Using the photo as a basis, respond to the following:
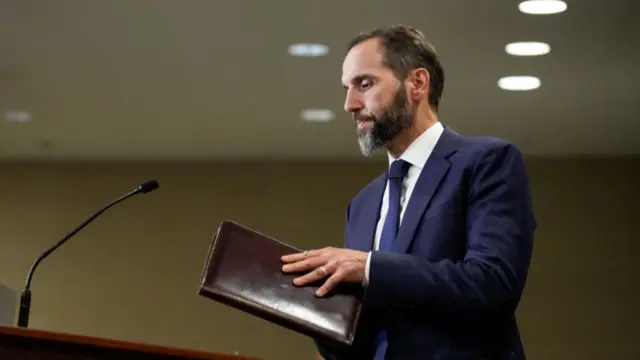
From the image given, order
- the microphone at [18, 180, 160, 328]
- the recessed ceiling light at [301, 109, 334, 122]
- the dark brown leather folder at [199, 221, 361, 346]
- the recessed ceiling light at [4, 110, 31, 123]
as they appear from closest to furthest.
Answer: the dark brown leather folder at [199, 221, 361, 346]
the microphone at [18, 180, 160, 328]
the recessed ceiling light at [301, 109, 334, 122]
the recessed ceiling light at [4, 110, 31, 123]

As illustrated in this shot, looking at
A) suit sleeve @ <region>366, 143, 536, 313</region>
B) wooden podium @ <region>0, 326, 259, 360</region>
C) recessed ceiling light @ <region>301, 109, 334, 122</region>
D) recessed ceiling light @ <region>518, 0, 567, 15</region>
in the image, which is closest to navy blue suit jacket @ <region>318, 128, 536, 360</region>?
suit sleeve @ <region>366, 143, 536, 313</region>

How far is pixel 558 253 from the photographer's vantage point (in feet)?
24.3

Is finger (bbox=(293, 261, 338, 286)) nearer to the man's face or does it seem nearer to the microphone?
the man's face

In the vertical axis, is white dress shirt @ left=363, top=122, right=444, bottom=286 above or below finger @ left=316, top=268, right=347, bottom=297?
above

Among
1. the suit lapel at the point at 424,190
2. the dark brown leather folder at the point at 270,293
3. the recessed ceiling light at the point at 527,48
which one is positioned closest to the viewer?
the dark brown leather folder at the point at 270,293

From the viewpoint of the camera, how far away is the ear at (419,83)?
2.14m

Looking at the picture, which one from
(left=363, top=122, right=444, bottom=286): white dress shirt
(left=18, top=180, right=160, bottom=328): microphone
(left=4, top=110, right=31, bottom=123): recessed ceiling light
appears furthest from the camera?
(left=4, top=110, right=31, bottom=123): recessed ceiling light

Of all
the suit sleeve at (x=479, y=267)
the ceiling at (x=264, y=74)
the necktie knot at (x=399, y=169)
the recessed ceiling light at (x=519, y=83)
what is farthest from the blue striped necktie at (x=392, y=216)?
the recessed ceiling light at (x=519, y=83)

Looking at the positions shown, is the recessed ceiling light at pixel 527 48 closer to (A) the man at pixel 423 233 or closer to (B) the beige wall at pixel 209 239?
(B) the beige wall at pixel 209 239

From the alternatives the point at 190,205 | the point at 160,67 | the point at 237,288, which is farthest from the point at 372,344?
the point at 190,205

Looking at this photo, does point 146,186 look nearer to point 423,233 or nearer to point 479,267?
point 423,233

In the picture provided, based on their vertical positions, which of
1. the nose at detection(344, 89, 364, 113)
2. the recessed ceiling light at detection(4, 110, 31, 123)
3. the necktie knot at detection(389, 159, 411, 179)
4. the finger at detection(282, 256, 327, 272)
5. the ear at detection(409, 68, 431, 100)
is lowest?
the recessed ceiling light at detection(4, 110, 31, 123)

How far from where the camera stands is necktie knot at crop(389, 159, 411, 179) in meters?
2.08

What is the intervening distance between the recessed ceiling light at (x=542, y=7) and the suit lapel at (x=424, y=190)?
112 inches
